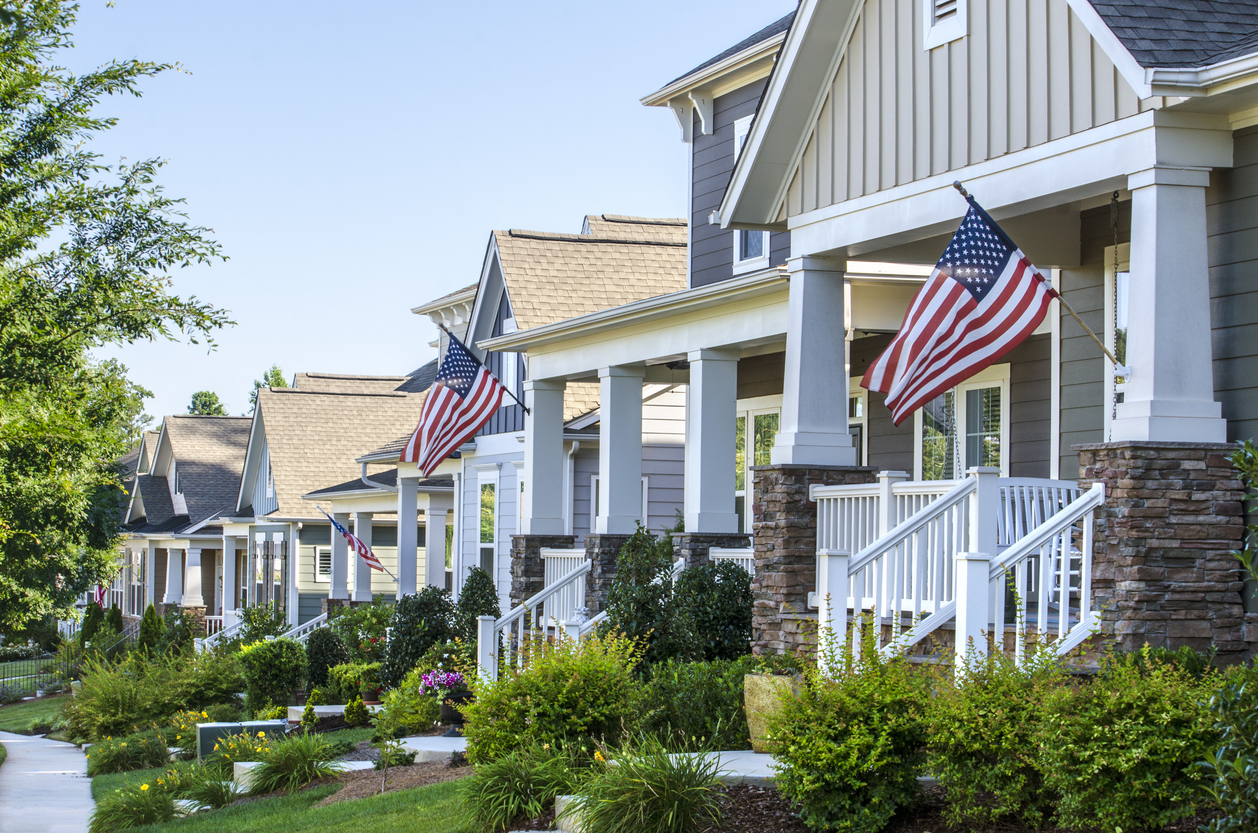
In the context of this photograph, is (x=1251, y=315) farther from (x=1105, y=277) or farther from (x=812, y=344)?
(x=812, y=344)

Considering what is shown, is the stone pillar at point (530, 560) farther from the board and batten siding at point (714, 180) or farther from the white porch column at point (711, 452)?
the board and batten siding at point (714, 180)

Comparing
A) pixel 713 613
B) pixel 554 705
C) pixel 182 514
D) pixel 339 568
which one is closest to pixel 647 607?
pixel 713 613

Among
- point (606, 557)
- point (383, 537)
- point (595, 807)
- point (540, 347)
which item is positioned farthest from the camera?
point (383, 537)

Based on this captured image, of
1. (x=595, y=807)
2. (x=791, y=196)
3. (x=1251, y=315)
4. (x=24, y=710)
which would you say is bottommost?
(x=24, y=710)

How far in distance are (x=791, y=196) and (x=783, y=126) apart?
67 cm

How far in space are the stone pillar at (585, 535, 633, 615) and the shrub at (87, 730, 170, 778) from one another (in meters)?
6.49

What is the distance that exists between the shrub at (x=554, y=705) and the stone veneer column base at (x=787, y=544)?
6.11 feet

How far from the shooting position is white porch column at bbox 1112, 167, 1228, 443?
870cm

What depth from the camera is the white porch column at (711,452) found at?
14797mm

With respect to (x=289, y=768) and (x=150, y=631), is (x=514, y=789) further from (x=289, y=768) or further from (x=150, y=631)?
(x=150, y=631)

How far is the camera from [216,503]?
4472cm

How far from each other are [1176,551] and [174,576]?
4127cm

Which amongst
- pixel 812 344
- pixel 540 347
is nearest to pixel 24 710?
pixel 540 347

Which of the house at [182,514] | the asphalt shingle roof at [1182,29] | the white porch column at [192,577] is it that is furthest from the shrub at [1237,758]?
the white porch column at [192,577]
